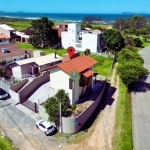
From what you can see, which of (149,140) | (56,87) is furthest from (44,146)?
(149,140)

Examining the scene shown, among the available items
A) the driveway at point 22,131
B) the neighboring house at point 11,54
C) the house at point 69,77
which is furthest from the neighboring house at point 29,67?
the driveway at point 22,131

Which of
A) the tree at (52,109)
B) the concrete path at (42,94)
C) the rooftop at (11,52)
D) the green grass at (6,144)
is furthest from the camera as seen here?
the rooftop at (11,52)

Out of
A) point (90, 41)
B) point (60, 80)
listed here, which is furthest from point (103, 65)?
point (60, 80)

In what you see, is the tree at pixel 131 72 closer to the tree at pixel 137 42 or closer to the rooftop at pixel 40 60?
the rooftop at pixel 40 60

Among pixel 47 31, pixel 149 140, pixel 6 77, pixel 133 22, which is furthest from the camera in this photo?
pixel 133 22

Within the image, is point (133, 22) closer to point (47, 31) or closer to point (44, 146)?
point (47, 31)

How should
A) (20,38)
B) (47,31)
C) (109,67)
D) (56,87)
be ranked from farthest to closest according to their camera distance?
(20,38) < (47,31) < (109,67) < (56,87)

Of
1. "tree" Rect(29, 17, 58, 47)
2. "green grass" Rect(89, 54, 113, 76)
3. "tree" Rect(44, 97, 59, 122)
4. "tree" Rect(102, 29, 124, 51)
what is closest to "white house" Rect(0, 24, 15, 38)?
"tree" Rect(29, 17, 58, 47)
